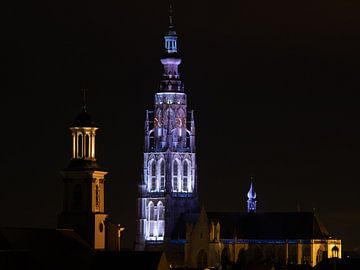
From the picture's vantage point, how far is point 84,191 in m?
142

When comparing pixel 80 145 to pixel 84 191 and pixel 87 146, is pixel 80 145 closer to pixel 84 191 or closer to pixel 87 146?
pixel 87 146

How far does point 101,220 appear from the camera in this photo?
466 ft

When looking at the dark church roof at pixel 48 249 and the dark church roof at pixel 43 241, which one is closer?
the dark church roof at pixel 48 249

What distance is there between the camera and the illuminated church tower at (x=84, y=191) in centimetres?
14138

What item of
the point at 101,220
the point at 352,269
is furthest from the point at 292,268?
the point at 101,220

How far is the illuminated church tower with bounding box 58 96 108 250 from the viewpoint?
464 feet

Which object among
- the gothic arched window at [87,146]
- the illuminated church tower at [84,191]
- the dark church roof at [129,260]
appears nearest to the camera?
the dark church roof at [129,260]

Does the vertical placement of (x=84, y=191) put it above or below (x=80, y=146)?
below

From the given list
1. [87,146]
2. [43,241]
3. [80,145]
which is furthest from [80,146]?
[43,241]

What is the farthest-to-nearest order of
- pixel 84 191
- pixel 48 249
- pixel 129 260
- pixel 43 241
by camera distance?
pixel 84 191 < pixel 43 241 < pixel 48 249 < pixel 129 260

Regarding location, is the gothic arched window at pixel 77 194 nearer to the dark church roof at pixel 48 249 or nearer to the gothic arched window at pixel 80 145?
the gothic arched window at pixel 80 145

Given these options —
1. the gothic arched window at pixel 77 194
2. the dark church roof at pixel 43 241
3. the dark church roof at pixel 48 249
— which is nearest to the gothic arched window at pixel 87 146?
the gothic arched window at pixel 77 194

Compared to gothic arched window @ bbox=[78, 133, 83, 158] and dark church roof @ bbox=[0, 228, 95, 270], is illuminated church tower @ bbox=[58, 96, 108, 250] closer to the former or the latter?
gothic arched window @ bbox=[78, 133, 83, 158]

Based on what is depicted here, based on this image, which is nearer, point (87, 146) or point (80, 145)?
point (80, 145)
